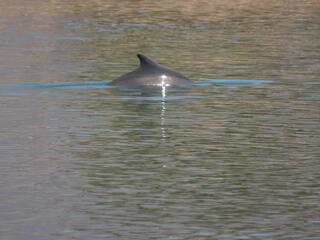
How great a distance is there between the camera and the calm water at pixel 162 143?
17469 mm

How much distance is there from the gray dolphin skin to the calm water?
0.42 metres

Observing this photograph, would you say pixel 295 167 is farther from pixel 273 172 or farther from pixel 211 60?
pixel 211 60

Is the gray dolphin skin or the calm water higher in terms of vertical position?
the gray dolphin skin

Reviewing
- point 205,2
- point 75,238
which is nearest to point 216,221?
point 75,238

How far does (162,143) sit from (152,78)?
28.6 feet

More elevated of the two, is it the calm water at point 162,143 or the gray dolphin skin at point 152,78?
the gray dolphin skin at point 152,78

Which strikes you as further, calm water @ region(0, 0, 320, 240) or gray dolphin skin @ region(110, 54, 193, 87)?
gray dolphin skin @ region(110, 54, 193, 87)

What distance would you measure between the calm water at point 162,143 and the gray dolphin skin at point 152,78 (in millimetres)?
419

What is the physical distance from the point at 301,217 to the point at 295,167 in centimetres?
387

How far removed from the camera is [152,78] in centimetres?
3253

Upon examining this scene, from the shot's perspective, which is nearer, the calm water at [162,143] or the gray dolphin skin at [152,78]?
the calm water at [162,143]

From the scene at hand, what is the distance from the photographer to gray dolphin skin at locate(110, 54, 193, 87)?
32438 mm

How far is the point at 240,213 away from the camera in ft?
58.6

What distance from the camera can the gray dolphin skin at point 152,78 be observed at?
3244 centimetres
